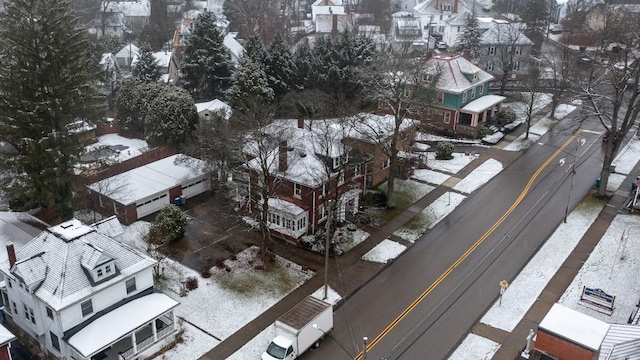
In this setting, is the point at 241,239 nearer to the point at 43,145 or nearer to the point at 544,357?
the point at 43,145

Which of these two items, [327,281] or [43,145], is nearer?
[327,281]

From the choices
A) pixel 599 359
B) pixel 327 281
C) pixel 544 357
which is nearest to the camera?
pixel 599 359

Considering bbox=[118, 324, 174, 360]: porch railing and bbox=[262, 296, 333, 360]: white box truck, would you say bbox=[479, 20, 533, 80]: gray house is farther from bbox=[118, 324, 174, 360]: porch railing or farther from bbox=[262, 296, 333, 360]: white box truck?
bbox=[118, 324, 174, 360]: porch railing

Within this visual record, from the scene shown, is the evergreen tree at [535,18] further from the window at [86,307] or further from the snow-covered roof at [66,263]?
the window at [86,307]

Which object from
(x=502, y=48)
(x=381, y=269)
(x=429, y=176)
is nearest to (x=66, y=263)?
(x=381, y=269)

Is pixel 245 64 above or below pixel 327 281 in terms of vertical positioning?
above

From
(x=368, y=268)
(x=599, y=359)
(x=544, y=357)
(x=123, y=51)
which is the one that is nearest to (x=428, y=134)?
(x=368, y=268)

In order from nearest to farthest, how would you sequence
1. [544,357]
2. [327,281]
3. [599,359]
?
[599,359] < [544,357] < [327,281]
